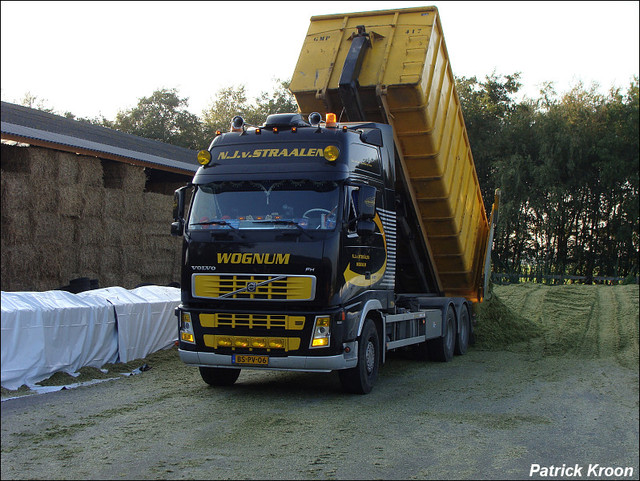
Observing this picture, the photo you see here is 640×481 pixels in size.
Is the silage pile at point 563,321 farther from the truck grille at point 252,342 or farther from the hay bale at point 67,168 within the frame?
the hay bale at point 67,168

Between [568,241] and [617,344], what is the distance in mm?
15792

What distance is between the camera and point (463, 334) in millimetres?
12453

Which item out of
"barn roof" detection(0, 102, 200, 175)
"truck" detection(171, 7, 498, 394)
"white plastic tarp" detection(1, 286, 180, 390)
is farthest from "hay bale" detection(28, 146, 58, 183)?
"truck" detection(171, 7, 498, 394)

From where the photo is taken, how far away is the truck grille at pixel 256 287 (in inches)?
303

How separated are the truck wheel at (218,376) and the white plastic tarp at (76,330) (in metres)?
1.81

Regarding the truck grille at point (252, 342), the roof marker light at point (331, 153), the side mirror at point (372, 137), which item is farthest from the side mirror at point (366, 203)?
the truck grille at point (252, 342)

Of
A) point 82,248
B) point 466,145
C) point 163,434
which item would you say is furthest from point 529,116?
point 163,434

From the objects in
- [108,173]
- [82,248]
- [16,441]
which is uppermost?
[108,173]

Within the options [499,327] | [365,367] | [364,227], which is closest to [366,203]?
[364,227]

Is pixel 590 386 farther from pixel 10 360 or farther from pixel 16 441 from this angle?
pixel 10 360

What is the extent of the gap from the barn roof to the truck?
200 inches

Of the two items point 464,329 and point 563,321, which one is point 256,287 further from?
point 563,321

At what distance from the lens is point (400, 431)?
254 inches

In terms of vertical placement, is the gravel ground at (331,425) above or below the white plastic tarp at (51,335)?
below
